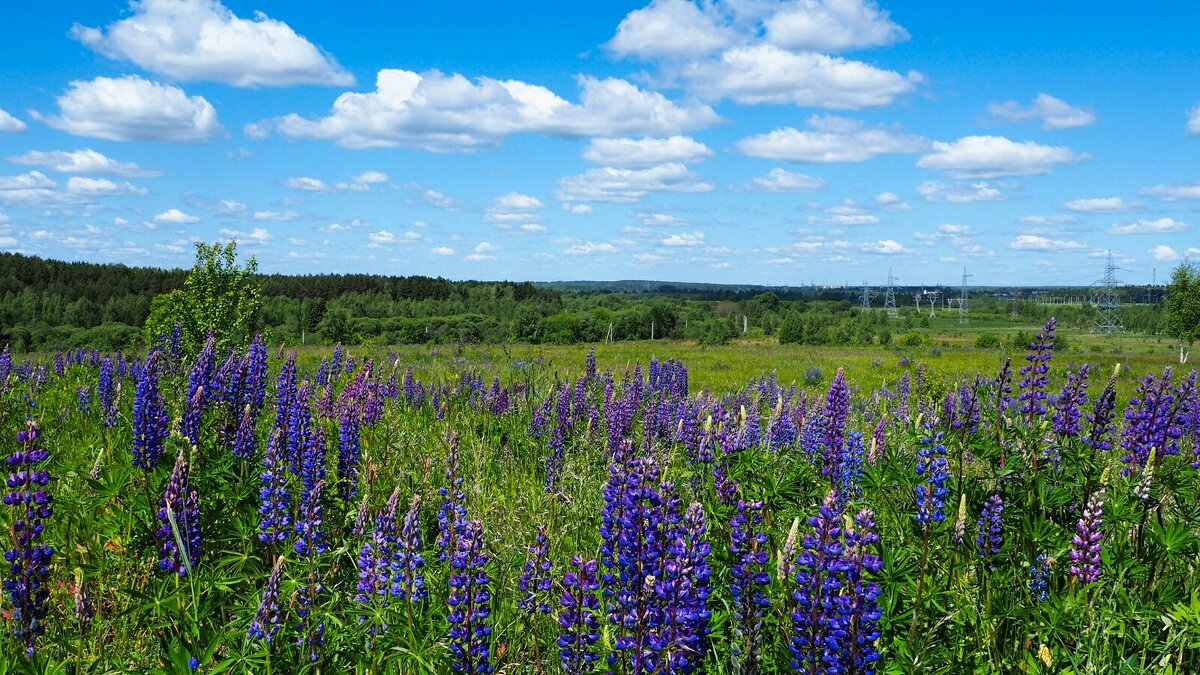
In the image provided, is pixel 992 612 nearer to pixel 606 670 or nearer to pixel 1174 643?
pixel 1174 643

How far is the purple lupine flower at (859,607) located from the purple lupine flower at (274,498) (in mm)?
2534

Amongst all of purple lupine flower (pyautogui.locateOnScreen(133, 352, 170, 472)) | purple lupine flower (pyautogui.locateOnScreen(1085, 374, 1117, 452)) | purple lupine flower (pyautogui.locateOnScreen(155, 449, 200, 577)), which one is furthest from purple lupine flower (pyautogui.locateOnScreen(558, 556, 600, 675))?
purple lupine flower (pyautogui.locateOnScreen(1085, 374, 1117, 452))

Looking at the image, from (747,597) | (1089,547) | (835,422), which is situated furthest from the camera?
(835,422)

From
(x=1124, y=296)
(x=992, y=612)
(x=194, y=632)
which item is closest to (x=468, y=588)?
(x=194, y=632)

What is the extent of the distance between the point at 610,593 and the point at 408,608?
2.41ft

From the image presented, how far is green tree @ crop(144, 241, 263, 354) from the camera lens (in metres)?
12.8

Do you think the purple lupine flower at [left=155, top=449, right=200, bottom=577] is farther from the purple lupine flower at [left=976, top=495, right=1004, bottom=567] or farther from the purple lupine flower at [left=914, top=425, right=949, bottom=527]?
the purple lupine flower at [left=976, top=495, right=1004, bottom=567]

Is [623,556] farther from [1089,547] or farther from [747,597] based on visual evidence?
[1089,547]

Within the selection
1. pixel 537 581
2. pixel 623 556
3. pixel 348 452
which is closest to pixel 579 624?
pixel 623 556

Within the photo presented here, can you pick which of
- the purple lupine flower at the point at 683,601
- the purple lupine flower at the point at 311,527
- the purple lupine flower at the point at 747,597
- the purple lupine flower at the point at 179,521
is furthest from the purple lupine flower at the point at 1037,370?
the purple lupine flower at the point at 179,521

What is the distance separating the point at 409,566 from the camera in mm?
2771

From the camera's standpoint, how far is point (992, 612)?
327 centimetres

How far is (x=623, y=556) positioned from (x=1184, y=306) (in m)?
71.0

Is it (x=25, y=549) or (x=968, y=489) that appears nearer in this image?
(x=25, y=549)
